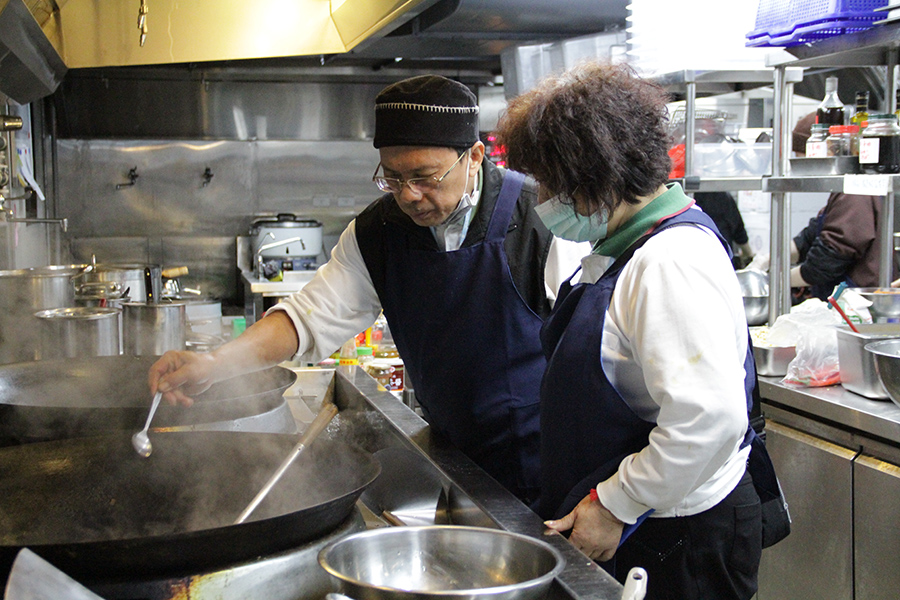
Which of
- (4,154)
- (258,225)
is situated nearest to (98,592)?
(4,154)

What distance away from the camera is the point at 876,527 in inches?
91.0

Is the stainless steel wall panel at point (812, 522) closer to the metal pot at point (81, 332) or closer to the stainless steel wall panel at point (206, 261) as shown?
the metal pot at point (81, 332)

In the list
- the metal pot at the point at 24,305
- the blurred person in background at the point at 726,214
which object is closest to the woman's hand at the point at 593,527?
the metal pot at the point at 24,305

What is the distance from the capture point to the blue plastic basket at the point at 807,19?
265 centimetres

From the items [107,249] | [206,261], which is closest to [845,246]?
[206,261]

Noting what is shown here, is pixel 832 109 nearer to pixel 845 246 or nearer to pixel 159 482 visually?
pixel 845 246

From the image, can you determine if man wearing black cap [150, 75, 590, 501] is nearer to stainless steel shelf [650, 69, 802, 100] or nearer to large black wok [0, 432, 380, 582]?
large black wok [0, 432, 380, 582]

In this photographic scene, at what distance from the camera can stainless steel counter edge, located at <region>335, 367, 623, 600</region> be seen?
104 cm

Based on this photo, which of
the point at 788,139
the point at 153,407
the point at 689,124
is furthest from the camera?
the point at 689,124

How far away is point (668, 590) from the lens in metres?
1.46

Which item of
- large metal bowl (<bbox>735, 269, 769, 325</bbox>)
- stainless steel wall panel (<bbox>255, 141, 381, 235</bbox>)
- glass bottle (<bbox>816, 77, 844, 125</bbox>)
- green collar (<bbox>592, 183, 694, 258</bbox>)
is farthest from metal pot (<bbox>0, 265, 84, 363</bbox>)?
stainless steel wall panel (<bbox>255, 141, 381, 235</bbox>)

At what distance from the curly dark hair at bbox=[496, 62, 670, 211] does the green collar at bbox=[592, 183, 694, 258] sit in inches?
1.1

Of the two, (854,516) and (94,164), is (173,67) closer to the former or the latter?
(94,164)

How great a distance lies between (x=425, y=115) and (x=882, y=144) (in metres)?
1.82
